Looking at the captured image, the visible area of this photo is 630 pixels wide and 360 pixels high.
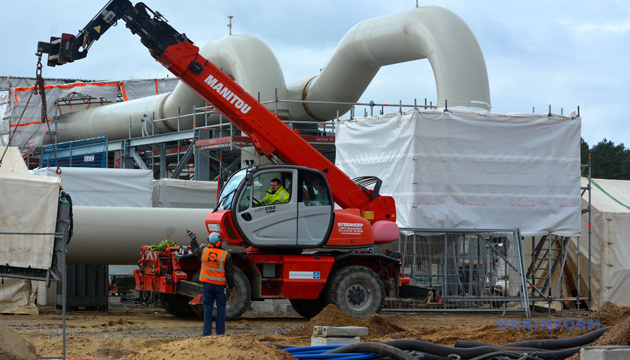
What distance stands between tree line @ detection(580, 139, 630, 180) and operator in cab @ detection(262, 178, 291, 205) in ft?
175

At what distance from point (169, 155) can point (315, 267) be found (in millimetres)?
14915

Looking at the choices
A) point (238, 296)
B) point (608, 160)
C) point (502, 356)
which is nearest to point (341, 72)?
point (238, 296)

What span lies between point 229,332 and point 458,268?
6239 mm

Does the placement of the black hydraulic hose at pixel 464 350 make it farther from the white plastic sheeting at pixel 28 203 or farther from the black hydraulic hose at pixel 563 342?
the white plastic sheeting at pixel 28 203

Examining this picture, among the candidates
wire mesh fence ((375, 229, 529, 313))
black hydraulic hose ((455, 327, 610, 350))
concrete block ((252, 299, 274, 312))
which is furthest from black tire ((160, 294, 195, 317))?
black hydraulic hose ((455, 327, 610, 350))

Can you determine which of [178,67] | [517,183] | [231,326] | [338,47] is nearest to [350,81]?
[338,47]

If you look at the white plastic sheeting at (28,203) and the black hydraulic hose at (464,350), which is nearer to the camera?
the black hydraulic hose at (464,350)

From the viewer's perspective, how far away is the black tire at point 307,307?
1780cm

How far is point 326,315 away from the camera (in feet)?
49.3

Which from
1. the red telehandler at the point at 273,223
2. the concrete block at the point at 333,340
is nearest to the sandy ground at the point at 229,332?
the red telehandler at the point at 273,223

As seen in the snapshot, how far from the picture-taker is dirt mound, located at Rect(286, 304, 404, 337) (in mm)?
14617

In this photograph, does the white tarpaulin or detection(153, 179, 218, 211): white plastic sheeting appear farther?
detection(153, 179, 218, 211): white plastic sheeting

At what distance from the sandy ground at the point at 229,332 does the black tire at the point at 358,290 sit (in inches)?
26.5

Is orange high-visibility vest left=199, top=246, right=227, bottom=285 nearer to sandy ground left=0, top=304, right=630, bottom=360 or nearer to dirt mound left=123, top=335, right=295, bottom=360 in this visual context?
sandy ground left=0, top=304, right=630, bottom=360
